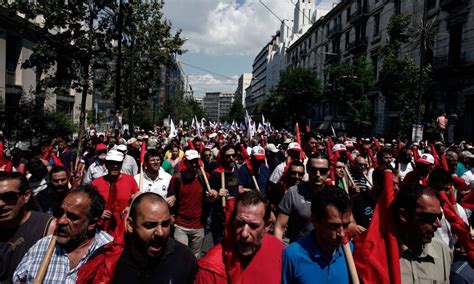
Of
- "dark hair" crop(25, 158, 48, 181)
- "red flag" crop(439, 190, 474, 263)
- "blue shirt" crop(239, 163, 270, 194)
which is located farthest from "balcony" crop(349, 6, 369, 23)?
"red flag" crop(439, 190, 474, 263)

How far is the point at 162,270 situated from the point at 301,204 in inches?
69.8

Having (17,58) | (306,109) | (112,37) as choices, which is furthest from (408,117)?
(306,109)

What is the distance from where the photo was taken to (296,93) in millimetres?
46625

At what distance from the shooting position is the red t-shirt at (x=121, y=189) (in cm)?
490

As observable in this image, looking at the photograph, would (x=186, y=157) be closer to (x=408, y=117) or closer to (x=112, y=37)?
(x=112, y=37)

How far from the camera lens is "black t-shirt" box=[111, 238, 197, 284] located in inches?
94.5

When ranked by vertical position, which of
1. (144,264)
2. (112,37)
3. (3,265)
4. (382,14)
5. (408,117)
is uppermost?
(382,14)

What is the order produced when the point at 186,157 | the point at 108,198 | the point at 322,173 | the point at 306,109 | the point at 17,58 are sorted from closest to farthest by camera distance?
the point at 322,173 → the point at 108,198 → the point at 186,157 → the point at 17,58 → the point at 306,109

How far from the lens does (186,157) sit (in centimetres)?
572

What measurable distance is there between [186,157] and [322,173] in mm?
2175

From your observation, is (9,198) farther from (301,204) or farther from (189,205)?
(189,205)

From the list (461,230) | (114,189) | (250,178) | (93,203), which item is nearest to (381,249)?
(461,230)

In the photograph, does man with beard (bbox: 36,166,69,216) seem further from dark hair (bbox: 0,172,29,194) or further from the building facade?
the building facade

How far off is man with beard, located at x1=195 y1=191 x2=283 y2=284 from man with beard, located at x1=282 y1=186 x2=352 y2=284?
12cm
